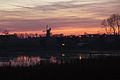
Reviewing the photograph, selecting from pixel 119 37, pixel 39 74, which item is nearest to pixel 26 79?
pixel 39 74

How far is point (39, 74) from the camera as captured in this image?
91.6ft

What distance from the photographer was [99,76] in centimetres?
2683

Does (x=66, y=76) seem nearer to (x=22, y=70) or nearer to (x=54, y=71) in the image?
(x=54, y=71)

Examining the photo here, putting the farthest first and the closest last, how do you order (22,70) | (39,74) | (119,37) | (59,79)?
(119,37)
(22,70)
(39,74)
(59,79)

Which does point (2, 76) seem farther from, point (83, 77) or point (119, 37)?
point (119, 37)

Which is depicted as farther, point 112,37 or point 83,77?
point 112,37

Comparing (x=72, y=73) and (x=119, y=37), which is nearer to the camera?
(x=72, y=73)

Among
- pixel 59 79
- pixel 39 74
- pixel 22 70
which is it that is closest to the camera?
pixel 59 79

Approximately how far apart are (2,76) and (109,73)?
21.0 ft

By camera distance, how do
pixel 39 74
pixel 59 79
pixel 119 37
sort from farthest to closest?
pixel 119 37
pixel 39 74
pixel 59 79

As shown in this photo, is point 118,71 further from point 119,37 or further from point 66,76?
point 119,37

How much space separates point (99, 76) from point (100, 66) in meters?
4.13

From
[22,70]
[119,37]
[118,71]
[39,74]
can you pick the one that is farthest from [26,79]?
[119,37]

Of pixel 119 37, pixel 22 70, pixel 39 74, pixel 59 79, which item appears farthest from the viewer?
pixel 119 37
